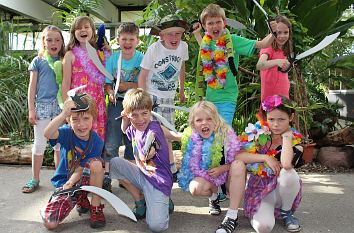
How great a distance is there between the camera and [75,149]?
124 inches

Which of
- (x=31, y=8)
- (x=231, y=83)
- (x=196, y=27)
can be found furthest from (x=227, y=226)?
(x=31, y=8)

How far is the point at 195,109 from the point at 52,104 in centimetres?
156

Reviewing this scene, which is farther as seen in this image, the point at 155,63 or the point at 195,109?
the point at 155,63

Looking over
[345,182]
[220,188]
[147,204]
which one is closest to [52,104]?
[147,204]

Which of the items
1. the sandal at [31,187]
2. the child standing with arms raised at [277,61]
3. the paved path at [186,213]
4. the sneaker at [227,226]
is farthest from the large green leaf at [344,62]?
the sandal at [31,187]

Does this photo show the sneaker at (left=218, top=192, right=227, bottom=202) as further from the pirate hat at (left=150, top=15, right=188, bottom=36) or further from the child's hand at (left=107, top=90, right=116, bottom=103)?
the pirate hat at (left=150, top=15, right=188, bottom=36)

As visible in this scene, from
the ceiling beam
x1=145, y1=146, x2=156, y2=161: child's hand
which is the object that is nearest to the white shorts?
x1=145, y1=146, x2=156, y2=161: child's hand

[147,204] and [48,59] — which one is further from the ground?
[48,59]

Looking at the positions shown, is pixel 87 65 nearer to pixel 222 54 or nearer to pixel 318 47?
pixel 222 54

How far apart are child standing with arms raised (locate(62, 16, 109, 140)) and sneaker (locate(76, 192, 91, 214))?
0.70 meters

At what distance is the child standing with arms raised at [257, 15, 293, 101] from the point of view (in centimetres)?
356

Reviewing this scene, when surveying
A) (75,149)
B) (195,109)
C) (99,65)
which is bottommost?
(75,149)

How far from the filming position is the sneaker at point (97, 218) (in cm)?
299

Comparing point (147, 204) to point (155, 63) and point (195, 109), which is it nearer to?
point (195, 109)
